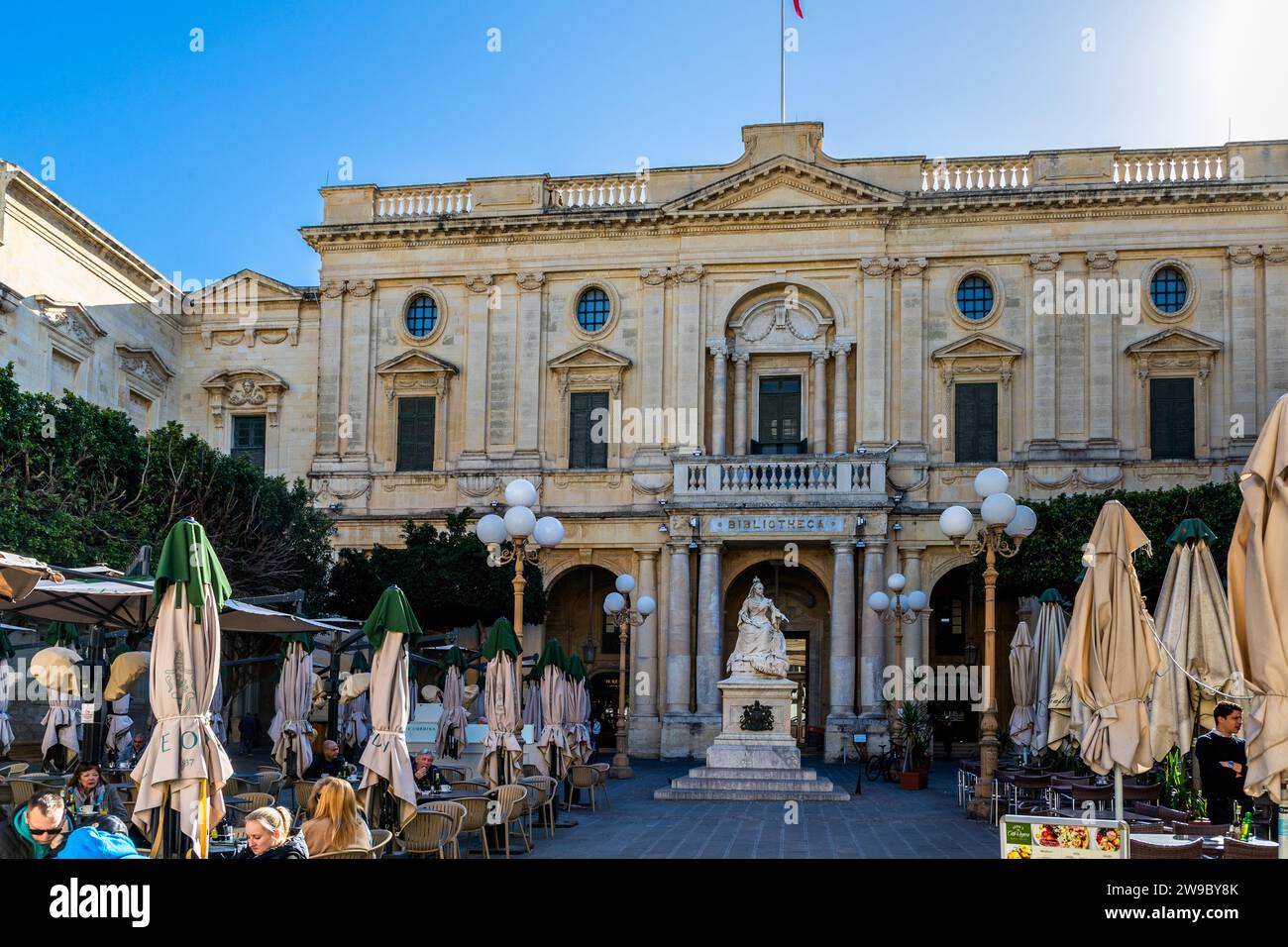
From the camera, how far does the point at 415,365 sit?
123 feet

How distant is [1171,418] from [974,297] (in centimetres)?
582

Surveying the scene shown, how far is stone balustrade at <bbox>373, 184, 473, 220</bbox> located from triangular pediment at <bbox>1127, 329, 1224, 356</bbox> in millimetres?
18132

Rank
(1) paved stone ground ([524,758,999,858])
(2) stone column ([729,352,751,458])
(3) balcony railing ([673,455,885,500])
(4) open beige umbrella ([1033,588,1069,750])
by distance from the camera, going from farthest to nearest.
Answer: (2) stone column ([729,352,751,458]) → (3) balcony railing ([673,455,885,500]) → (4) open beige umbrella ([1033,588,1069,750]) → (1) paved stone ground ([524,758,999,858])

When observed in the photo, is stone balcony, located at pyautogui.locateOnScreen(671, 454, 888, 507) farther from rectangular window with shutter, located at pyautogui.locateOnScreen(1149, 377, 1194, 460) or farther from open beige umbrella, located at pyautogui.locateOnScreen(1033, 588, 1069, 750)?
open beige umbrella, located at pyautogui.locateOnScreen(1033, 588, 1069, 750)

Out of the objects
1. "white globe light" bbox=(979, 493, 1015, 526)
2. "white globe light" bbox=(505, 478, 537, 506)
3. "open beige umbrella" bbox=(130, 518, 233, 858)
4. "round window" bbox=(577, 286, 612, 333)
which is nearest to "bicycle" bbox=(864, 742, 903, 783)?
"white globe light" bbox=(979, 493, 1015, 526)

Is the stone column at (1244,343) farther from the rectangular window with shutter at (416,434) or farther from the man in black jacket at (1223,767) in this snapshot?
the man in black jacket at (1223,767)

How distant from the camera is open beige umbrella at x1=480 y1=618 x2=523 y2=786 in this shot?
16.8m

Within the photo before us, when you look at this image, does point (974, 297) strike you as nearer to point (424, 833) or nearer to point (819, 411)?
point (819, 411)

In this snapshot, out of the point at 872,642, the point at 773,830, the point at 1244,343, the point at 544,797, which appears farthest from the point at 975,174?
the point at 544,797

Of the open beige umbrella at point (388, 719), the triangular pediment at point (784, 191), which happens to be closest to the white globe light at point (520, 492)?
the open beige umbrella at point (388, 719)

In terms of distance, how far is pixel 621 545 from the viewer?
36.1 m
